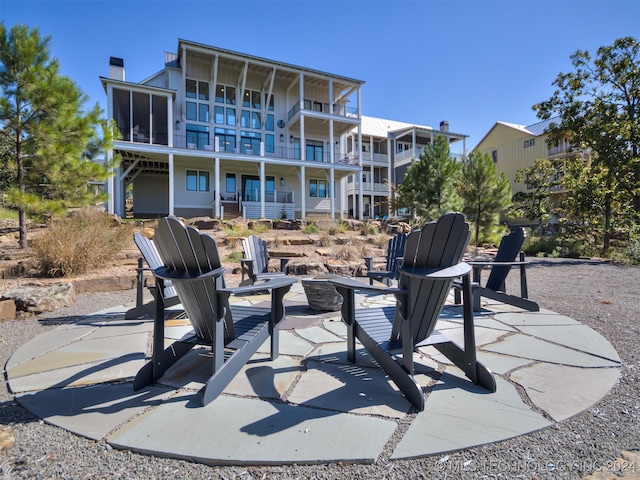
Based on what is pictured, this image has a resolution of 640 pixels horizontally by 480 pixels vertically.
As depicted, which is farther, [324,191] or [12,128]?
[324,191]

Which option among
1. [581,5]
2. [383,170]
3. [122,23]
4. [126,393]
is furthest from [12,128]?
[383,170]

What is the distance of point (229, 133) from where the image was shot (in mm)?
19156

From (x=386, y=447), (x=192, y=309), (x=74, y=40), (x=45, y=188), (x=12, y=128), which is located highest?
(x=74, y=40)

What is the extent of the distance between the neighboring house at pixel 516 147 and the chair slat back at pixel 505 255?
79.4 feet

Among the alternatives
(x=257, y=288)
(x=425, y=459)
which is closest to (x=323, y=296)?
(x=257, y=288)

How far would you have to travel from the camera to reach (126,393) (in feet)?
6.50

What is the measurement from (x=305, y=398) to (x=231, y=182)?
1865 centimetres

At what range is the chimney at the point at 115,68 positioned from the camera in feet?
55.5

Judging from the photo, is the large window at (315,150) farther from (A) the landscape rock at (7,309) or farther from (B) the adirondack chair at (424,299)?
(B) the adirondack chair at (424,299)

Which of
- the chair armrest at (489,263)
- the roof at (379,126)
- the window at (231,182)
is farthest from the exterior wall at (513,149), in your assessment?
the chair armrest at (489,263)

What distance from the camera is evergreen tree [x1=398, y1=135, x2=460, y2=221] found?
16188 mm

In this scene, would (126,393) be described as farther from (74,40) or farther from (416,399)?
(74,40)

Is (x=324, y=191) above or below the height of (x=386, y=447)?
above

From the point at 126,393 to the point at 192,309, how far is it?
2.02 ft
